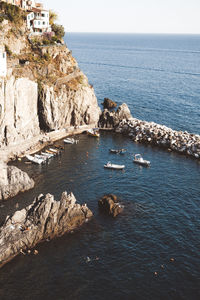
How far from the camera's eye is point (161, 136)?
301ft

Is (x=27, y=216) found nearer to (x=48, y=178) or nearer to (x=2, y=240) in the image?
(x=2, y=240)

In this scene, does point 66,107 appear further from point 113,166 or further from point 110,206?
point 110,206

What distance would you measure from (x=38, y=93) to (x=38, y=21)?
1222 inches

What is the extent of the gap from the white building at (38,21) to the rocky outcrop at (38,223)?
218 ft

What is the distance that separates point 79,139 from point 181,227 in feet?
157

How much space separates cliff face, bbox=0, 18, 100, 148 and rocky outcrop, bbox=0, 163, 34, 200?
55.1 ft

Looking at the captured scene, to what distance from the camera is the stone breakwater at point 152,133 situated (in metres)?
85.8

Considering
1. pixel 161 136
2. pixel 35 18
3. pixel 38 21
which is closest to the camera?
pixel 161 136

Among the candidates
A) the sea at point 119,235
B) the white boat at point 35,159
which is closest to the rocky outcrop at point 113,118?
the sea at point 119,235

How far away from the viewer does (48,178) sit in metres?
69.7

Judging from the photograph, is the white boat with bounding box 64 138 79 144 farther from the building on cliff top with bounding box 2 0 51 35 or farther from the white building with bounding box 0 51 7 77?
the building on cliff top with bounding box 2 0 51 35

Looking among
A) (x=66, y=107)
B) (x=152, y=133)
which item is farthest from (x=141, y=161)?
(x=66, y=107)

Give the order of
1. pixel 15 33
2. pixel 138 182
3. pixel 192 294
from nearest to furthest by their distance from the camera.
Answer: pixel 192 294
pixel 138 182
pixel 15 33

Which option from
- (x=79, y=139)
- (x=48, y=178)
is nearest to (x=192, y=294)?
(x=48, y=178)
